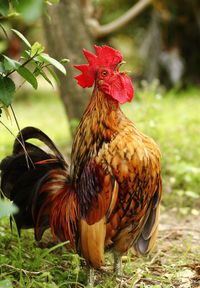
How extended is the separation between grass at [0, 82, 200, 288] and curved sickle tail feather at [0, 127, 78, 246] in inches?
6.7

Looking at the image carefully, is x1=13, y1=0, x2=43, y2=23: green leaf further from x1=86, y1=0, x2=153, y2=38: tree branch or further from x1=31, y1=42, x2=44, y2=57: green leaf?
x1=86, y1=0, x2=153, y2=38: tree branch

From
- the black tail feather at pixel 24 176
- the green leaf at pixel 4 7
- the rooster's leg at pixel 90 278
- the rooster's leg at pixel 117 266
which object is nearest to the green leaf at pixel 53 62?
the green leaf at pixel 4 7

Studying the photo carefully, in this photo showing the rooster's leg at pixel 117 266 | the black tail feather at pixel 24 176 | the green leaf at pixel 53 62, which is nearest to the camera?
the green leaf at pixel 53 62

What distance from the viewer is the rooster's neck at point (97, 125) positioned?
2031 millimetres

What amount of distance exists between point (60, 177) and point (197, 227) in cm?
153

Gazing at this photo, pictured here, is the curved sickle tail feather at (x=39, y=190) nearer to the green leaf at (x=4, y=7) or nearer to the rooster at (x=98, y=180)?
the rooster at (x=98, y=180)

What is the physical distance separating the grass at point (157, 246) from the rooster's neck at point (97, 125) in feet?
1.64

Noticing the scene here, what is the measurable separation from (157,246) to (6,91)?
6.27 ft

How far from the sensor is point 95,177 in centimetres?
197

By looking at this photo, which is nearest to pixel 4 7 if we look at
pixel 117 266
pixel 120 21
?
pixel 117 266

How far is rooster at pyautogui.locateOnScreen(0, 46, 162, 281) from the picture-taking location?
1964 millimetres

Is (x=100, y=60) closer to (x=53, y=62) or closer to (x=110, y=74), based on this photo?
(x=110, y=74)

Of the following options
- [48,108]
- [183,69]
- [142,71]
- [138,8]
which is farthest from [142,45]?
[138,8]

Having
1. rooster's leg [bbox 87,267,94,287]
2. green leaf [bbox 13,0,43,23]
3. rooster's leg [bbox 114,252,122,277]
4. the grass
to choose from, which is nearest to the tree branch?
the grass
